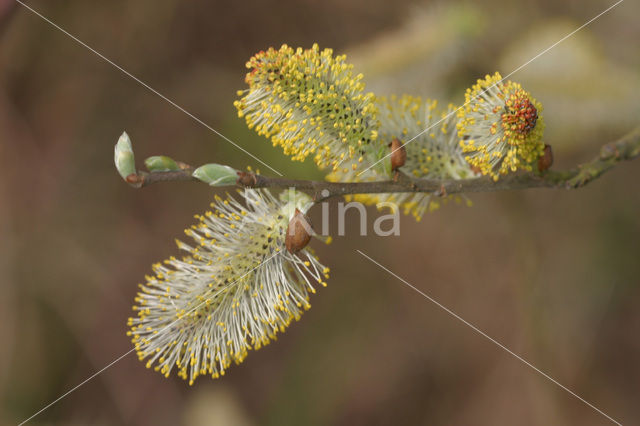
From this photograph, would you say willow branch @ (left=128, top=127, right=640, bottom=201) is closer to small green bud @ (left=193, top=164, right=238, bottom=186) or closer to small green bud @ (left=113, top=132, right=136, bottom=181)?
small green bud @ (left=193, top=164, right=238, bottom=186)

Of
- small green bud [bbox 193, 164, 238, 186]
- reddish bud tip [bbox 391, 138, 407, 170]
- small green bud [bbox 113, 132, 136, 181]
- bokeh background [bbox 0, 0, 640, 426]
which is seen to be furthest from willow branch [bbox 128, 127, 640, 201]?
bokeh background [bbox 0, 0, 640, 426]

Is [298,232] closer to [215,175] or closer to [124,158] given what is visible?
[215,175]

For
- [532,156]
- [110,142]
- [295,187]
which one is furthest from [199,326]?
[110,142]

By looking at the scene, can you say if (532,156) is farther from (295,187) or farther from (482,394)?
(482,394)

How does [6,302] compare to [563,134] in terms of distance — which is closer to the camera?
[563,134]

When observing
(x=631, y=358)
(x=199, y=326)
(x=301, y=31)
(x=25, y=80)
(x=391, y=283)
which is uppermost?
(x=25, y=80)

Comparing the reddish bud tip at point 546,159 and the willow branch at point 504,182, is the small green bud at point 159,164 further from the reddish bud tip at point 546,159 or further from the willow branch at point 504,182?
the reddish bud tip at point 546,159
